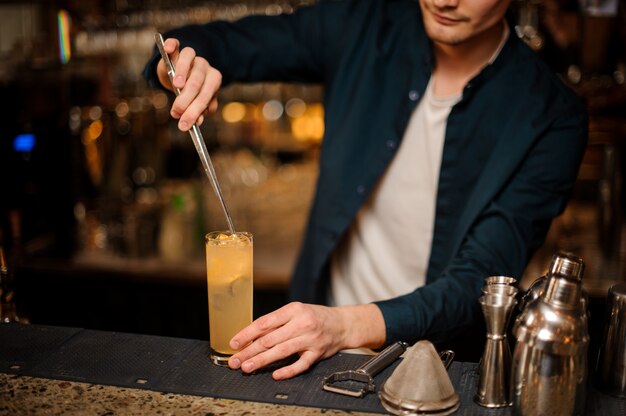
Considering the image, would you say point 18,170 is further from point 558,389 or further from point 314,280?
point 558,389

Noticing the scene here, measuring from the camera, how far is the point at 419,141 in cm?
223

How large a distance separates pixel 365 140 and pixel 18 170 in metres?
1.74

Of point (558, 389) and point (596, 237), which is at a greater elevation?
point (558, 389)

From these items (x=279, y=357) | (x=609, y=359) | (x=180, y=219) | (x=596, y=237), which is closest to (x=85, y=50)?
(x=180, y=219)

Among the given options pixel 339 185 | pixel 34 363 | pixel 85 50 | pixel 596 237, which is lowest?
pixel 596 237

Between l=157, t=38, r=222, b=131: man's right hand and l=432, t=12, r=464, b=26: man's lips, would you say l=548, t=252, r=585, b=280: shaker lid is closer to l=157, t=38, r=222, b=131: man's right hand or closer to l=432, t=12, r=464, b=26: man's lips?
l=157, t=38, r=222, b=131: man's right hand

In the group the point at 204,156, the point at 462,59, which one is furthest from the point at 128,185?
the point at 204,156

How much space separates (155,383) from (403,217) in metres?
1.06

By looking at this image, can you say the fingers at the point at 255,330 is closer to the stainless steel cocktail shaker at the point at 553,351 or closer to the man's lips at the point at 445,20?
the stainless steel cocktail shaker at the point at 553,351

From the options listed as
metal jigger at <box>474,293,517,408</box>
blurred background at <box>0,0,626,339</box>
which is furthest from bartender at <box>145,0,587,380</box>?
blurred background at <box>0,0,626,339</box>

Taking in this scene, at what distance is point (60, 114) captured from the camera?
3.64m

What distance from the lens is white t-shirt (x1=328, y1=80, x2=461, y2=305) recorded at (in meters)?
2.21

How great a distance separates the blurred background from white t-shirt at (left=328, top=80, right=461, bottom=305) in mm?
1035

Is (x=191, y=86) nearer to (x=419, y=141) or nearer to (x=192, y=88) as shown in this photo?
(x=192, y=88)
